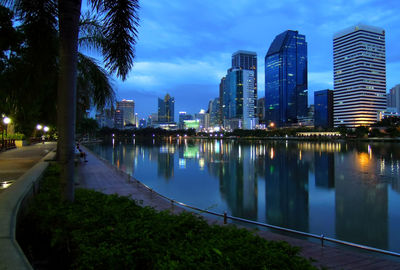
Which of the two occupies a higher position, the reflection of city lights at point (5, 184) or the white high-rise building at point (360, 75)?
the white high-rise building at point (360, 75)

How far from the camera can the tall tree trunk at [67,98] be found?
6051 mm

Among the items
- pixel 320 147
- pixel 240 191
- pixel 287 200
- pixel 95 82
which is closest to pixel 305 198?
pixel 287 200

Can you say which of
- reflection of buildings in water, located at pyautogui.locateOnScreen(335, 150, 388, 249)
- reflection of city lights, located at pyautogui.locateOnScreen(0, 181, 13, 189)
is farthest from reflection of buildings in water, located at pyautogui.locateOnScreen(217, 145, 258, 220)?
reflection of city lights, located at pyautogui.locateOnScreen(0, 181, 13, 189)

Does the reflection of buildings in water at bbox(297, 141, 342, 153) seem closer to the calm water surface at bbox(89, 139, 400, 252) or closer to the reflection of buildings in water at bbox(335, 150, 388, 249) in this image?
the calm water surface at bbox(89, 139, 400, 252)

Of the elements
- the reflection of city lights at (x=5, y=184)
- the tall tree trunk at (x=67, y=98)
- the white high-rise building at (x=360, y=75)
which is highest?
the white high-rise building at (x=360, y=75)

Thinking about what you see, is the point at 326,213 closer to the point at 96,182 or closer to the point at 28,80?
the point at 96,182

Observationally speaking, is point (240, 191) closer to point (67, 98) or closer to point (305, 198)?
point (305, 198)

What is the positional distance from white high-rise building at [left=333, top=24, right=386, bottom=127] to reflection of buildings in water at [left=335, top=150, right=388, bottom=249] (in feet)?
617

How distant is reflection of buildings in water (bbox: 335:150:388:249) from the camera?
9805 millimetres

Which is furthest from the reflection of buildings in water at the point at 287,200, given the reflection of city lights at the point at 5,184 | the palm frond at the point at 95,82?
the reflection of city lights at the point at 5,184

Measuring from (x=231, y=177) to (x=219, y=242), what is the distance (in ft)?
59.9

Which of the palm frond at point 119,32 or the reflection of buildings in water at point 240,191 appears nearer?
the palm frond at point 119,32

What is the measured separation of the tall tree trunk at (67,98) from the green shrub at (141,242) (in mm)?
725

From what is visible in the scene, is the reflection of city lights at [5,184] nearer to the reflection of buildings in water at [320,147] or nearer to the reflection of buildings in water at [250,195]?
the reflection of buildings in water at [250,195]
